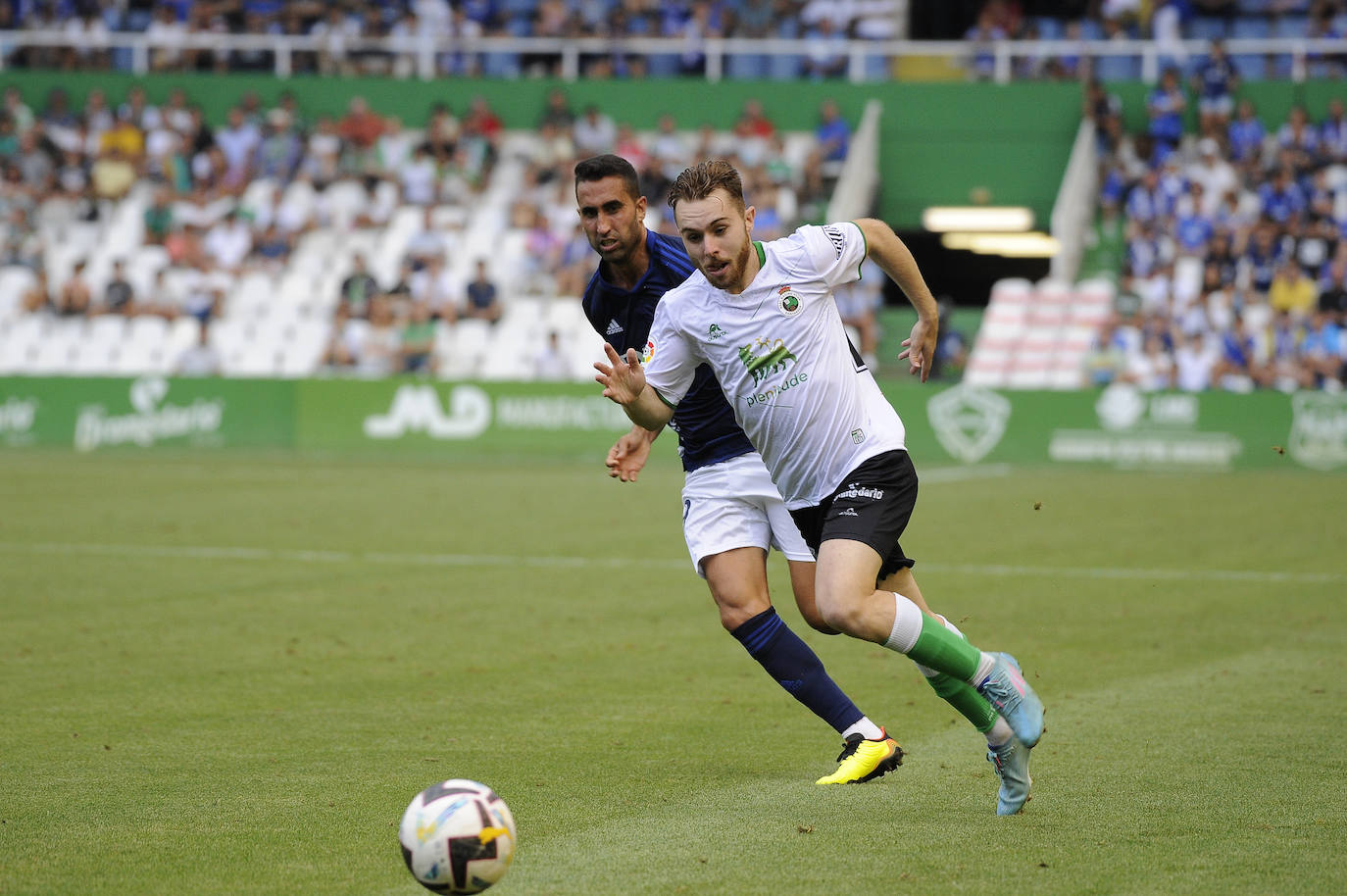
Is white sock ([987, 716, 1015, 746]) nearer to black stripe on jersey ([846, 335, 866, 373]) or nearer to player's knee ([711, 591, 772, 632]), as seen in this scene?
player's knee ([711, 591, 772, 632])

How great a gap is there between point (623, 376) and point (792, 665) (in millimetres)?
1296

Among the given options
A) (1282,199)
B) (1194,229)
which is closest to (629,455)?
(1194,229)

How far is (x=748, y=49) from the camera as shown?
96.8 feet

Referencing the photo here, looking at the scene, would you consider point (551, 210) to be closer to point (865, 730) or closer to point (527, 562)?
point (527, 562)

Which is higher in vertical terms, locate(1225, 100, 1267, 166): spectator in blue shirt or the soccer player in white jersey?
the soccer player in white jersey

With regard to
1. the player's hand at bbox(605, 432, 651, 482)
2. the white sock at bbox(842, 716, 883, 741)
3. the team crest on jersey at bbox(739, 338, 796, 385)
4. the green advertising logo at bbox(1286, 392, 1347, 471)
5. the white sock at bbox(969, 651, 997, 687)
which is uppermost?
the team crest on jersey at bbox(739, 338, 796, 385)

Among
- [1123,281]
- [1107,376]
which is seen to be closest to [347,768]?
[1107,376]

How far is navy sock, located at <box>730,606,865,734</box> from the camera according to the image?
607cm

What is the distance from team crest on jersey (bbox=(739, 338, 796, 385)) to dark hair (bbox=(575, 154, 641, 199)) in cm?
77

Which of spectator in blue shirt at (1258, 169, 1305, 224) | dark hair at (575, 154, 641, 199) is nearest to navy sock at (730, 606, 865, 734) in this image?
dark hair at (575, 154, 641, 199)

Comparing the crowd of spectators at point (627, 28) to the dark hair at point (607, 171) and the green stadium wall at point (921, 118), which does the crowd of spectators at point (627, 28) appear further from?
the dark hair at point (607, 171)

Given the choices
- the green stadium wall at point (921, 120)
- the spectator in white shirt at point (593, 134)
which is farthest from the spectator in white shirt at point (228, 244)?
the spectator in white shirt at point (593, 134)

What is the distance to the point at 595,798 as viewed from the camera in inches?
227

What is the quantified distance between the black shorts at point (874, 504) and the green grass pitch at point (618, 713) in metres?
0.90
